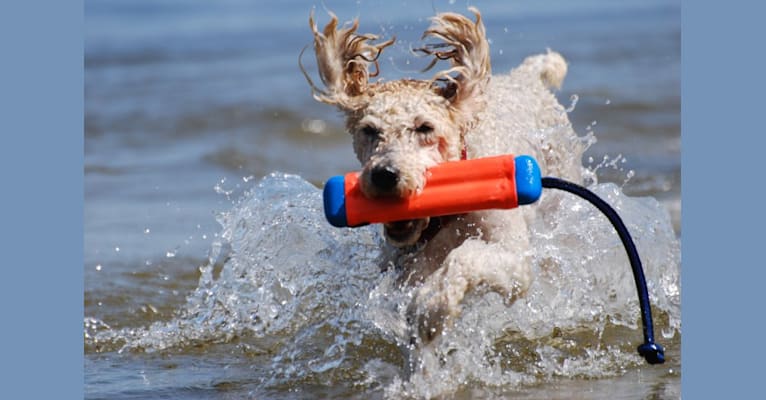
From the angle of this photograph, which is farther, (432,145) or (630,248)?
(432,145)

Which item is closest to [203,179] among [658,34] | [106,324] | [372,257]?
[106,324]

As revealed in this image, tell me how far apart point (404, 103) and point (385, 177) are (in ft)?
1.59

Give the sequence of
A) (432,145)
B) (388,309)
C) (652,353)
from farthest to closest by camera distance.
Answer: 1. (388,309)
2. (432,145)
3. (652,353)

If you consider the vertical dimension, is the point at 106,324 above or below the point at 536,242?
below

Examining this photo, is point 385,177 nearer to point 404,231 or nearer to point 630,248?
point 404,231

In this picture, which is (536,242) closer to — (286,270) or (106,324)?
(286,270)

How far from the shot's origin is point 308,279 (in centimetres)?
663

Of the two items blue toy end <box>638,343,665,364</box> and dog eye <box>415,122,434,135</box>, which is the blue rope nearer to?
blue toy end <box>638,343,665,364</box>

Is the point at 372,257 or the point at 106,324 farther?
the point at 106,324

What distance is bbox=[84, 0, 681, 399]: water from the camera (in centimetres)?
552

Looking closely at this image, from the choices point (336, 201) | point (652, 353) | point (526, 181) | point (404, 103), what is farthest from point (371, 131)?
point (652, 353)

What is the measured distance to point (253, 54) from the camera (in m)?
18.5

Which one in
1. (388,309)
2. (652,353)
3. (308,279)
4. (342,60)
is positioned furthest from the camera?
(308,279)

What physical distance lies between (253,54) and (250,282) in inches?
472
